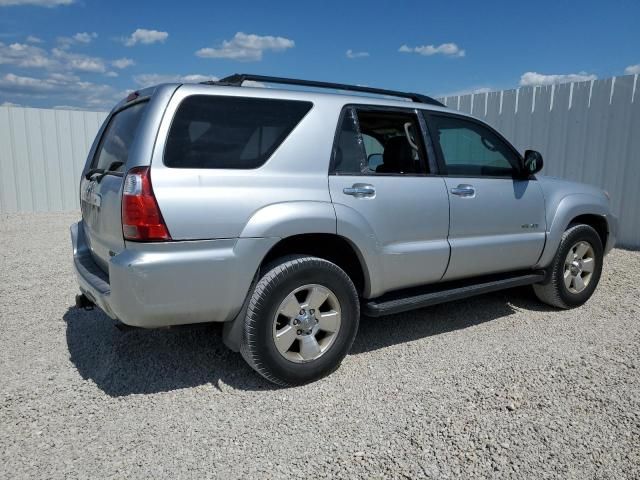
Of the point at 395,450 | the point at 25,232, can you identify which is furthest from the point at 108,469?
the point at 25,232

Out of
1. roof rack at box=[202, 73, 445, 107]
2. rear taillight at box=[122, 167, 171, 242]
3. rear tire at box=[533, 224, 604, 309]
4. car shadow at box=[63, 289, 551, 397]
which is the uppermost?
roof rack at box=[202, 73, 445, 107]

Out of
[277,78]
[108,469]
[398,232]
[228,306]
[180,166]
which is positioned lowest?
[108,469]

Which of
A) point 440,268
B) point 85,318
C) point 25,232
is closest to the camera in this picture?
point 440,268

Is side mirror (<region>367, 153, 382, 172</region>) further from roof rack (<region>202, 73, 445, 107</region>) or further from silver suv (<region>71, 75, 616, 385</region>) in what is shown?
roof rack (<region>202, 73, 445, 107</region>)

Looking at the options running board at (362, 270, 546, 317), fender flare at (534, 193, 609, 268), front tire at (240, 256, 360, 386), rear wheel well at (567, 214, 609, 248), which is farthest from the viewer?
rear wheel well at (567, 214, 609, 248)

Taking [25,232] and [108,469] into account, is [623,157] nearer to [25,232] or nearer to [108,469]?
[108,469]

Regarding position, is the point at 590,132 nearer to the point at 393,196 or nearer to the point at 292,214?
the point at 393,196

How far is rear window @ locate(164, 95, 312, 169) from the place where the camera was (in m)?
2.67

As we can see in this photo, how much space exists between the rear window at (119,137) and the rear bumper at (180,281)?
61cm

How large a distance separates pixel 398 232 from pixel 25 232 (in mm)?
7984

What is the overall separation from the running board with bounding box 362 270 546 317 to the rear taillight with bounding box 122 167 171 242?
153 centimetres

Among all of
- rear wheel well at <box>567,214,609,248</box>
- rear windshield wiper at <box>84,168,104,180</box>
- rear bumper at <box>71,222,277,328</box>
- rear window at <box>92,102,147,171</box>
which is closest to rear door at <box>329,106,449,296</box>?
rear bumper at <box>71,222,277,328</box>

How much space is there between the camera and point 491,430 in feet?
8.50

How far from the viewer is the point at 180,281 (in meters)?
2.59
